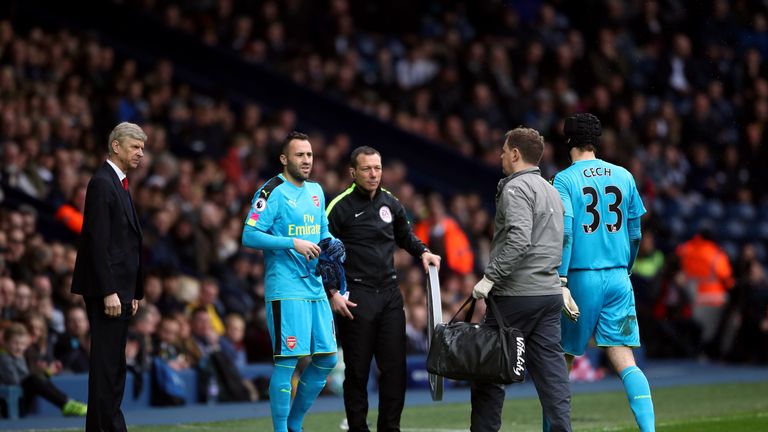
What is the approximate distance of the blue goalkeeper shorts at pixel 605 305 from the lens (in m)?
9.44

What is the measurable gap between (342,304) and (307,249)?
2.03 ft

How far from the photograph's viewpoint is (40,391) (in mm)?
13234

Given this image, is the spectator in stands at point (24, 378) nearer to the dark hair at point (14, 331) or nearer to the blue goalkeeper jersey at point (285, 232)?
the dark hair at point (14, 331)

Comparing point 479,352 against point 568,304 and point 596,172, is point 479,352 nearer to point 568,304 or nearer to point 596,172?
point 568,304

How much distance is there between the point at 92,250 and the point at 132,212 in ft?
1.45

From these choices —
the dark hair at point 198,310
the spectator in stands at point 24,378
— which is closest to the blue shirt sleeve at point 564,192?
the spectator in stands at point 24,378

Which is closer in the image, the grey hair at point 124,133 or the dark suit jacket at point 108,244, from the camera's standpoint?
the dark suit jacket at point 108,244

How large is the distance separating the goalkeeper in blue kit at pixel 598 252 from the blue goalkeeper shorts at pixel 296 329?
1.85 metres

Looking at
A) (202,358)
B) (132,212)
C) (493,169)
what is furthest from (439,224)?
(132,212)

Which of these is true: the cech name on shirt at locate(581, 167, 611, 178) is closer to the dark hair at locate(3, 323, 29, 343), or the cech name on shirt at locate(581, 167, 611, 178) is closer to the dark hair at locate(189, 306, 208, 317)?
the dark hair at locate(3, 323, 29, 343)

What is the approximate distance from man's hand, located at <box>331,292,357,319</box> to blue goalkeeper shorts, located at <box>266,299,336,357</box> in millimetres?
152

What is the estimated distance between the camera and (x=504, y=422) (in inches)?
497

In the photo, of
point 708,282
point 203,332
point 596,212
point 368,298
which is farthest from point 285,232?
point 708,282

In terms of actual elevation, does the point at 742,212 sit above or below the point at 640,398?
above
